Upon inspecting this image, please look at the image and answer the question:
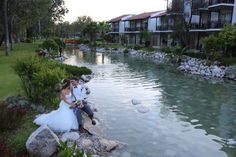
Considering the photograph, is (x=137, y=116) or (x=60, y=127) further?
(x=137, y=116)

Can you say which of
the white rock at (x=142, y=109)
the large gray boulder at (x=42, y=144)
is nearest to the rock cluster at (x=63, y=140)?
the large gray boulder at (x=42, y=144)

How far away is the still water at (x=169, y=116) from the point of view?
9977 mm

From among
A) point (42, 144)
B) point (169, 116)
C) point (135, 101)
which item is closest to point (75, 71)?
point (135, 101)

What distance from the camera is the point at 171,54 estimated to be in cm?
3928

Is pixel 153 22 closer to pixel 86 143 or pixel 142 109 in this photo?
pixel 142 109

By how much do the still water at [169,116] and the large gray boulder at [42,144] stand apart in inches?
102

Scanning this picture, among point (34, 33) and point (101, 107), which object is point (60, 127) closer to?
point (101, 107)

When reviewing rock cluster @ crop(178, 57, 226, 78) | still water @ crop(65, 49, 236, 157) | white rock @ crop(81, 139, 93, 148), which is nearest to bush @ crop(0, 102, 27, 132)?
white rock @ crop(81, 139, 93, 148)

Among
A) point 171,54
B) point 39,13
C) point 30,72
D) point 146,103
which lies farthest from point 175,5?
point 30,72

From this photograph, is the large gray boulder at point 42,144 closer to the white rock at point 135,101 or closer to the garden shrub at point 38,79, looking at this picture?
the garden shrub at point 38,79

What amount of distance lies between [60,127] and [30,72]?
367 cm

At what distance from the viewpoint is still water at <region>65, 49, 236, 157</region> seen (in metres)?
9.98

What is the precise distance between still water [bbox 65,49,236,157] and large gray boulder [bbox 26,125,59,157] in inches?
102

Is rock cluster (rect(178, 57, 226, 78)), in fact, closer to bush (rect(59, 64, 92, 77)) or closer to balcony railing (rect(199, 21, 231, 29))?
balcony railing (rect(199, 21, 231, 29))
